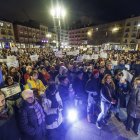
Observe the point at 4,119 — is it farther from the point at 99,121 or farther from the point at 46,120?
the point at 99,121

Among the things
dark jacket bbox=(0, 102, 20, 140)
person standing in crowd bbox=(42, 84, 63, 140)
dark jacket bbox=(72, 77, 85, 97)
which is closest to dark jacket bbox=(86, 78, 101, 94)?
dark jacket bbox=(72, 77, 85, 97)

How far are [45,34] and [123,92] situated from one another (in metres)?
87.1

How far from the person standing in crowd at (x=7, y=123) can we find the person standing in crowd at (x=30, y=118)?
141 mm

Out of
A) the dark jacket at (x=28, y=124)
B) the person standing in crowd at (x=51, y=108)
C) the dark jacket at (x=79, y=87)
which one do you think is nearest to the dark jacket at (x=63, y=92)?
the person standing in crowd at (x=51, y=108)

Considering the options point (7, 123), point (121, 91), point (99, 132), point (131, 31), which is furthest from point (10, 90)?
point (131, 31)

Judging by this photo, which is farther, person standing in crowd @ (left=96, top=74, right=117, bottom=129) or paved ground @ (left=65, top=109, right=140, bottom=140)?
person standing in crowd @ (left=96, top=74, right=117, bottom=129)

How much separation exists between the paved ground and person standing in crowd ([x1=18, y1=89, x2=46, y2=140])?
1525 mm

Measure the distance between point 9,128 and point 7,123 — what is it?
14cm

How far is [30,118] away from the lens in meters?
3.03

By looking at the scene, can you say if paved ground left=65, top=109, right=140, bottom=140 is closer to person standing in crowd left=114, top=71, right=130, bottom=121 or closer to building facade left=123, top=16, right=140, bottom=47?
person standing in crowd left=114, top=71, right=130, bottom=121

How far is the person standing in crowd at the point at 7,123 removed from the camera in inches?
107

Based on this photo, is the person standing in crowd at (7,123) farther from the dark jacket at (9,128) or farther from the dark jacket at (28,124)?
the dark jacket at (28,124)

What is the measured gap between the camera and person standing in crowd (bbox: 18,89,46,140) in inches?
116

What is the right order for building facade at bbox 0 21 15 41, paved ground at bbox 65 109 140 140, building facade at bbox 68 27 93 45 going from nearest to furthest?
paved ground at bbox 65 109 140 140, building facade at bbox 0 21 15 41, building facade at bbox 68 27 93 45
